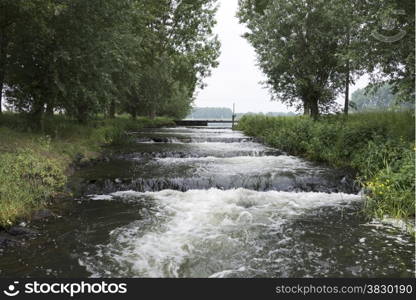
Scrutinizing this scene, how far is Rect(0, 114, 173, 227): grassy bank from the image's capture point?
764cm

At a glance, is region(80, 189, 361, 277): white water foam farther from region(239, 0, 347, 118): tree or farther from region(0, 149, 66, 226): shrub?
region(239, 0, 347, 118): tree

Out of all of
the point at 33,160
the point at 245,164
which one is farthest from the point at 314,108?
the point at 33,160

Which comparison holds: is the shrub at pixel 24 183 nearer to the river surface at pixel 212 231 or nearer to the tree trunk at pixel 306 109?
the river surface at pixel 212 231

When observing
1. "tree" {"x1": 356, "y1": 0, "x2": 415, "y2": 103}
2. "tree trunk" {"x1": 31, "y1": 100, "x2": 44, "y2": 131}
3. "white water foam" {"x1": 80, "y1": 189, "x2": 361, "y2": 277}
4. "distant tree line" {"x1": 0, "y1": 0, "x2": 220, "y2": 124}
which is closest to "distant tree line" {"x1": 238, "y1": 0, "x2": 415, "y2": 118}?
"tree" {"x1": 356, "y1": 0, "x2": 415, "y2": 103}

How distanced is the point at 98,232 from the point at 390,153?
8.52 metres

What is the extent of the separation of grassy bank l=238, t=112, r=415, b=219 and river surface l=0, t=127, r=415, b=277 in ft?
2.34

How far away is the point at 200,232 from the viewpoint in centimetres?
725

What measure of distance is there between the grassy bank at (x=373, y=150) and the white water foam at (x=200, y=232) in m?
1.17

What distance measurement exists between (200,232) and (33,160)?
→ 18.8ft

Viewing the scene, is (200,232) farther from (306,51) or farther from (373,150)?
(306,51)

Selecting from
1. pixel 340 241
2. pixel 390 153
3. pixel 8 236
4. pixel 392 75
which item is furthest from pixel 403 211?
pixel 8 236

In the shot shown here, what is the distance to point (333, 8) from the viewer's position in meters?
18.3

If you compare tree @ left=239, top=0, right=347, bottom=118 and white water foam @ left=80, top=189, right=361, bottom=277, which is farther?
tree @ left=239, top=0, right=347, bottom=118

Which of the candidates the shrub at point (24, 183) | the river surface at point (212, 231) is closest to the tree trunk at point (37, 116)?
the river surface at point (212, 231)
